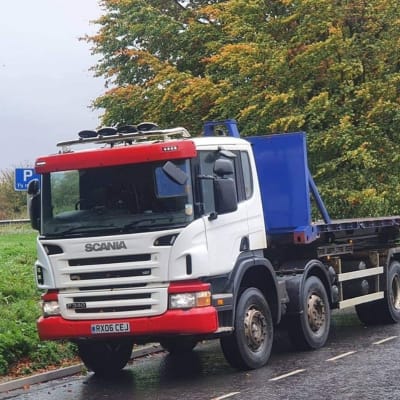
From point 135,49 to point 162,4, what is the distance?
125 inches

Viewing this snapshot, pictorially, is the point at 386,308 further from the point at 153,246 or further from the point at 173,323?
the point at 153,246

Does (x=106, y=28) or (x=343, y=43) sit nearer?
(x=343, y=43)

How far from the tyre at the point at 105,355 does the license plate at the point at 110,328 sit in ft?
3.11

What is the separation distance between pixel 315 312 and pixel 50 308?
381 centimetres

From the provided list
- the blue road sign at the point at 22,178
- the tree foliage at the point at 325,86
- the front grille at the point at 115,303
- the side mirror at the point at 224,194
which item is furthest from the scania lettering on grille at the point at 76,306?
the tree foliage at the point at 325,86

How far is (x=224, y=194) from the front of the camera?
978 centimetres

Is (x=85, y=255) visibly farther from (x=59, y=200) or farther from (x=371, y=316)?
(x=371, y=316)

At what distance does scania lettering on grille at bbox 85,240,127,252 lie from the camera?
9.51 metres

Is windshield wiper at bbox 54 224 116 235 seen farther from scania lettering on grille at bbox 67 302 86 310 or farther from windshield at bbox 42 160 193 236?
scania lettering on grille at bbox 67 302 86 310

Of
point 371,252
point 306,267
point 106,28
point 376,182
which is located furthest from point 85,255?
point 106,28

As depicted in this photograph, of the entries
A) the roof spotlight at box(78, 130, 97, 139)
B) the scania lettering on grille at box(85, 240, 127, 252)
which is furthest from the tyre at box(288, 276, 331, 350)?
the roof spotlight at box(78, 130, 97, 139)

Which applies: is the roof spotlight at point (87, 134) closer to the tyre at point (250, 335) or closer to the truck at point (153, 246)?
the truck at point (153, 246)

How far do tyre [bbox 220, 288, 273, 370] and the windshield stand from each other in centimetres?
145

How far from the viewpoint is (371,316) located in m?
14.5
